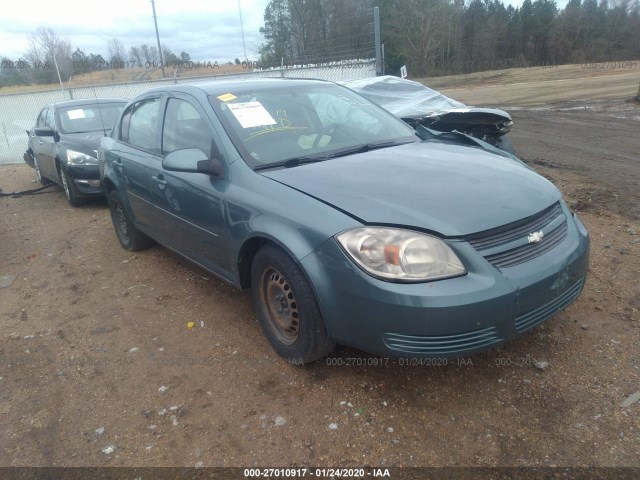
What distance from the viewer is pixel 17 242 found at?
20.8ft

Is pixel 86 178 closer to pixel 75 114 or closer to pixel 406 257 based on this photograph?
pixel 75 114

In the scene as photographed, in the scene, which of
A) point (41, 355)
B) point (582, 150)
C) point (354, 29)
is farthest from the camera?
point (354, 29)

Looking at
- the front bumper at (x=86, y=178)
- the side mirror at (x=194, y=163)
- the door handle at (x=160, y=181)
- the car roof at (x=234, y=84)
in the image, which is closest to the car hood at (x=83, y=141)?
the front bumper at (x=86, y=178)

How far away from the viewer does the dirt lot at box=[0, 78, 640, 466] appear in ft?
7.88

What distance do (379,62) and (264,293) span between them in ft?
28.3

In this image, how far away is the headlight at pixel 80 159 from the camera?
7344 mm

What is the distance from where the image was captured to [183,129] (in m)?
3.79

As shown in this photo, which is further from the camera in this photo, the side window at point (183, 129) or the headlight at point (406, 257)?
the side window at point (183, 129)

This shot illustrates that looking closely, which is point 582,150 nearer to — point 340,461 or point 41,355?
point 340,461

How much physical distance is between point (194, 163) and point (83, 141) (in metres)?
5.24

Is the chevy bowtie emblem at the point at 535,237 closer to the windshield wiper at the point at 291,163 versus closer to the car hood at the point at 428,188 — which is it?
the car hood at the point at 428,188

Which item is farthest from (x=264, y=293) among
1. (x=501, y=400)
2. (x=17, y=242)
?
(x=17, y=242)

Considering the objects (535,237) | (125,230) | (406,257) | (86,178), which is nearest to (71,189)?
(86,178)

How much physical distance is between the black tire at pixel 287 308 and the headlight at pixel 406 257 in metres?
0.43
